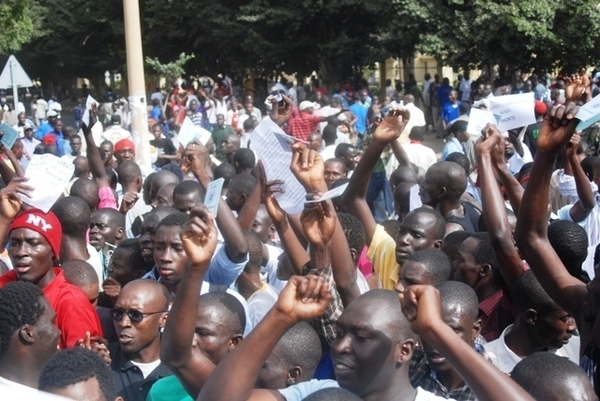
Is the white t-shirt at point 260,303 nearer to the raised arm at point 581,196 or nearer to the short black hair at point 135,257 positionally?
A: the short black hair at point 135,257

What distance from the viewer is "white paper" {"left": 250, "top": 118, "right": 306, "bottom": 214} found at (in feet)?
13.8

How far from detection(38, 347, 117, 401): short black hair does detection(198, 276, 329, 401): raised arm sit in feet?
1.18

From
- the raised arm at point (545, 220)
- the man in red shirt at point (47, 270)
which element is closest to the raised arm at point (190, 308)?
the man in red shirt at point (47, 270)

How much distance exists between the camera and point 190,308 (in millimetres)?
3400

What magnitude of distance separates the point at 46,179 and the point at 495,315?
2513 millimetres

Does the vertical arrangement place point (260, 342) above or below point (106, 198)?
above

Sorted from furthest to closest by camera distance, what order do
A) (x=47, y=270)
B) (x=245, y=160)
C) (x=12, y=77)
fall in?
(x=12, y=77) < (x=245, y=160) < (x=47, y=270)

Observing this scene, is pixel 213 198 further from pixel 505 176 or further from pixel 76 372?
pixel 505 176

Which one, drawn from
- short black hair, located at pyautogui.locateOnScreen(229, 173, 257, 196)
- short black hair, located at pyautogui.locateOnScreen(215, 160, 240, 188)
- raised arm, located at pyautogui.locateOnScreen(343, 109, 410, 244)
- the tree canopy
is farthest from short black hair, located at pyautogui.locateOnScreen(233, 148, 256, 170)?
the tree canopy

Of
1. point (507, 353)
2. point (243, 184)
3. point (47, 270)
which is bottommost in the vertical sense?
→ point (243, 184)

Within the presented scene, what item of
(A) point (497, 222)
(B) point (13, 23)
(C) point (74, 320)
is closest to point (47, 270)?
(C) point (74, 320)

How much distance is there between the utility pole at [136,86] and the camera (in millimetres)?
11914

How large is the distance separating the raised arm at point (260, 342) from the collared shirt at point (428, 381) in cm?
84

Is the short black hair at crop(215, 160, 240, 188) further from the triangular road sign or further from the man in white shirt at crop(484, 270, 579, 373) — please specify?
the triangular road sign
